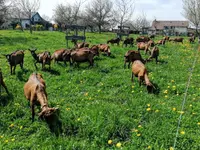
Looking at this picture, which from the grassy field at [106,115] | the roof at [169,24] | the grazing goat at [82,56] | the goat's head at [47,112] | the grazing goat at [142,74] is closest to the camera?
the grassy field at [106,115]

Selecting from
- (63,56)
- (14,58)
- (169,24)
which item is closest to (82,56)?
(63,56)

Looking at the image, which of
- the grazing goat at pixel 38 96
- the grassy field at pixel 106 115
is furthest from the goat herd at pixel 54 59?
the grassy field at pixel 106 115

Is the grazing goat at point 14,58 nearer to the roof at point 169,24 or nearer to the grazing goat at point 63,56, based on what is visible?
the grazing goat at point 63,56

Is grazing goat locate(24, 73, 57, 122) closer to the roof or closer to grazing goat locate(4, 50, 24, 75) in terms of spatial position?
grazing goat locate(4, 50, 24, 75)

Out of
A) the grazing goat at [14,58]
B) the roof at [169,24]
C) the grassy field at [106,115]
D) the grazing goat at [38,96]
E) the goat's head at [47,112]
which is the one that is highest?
the roof at [169,24]

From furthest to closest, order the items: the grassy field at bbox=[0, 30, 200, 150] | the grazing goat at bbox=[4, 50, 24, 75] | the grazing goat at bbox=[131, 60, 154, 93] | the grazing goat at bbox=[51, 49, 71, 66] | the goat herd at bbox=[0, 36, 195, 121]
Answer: the grazing goat at bbox=[51, 49, 71, 66], the grazing goat at bbox=[4, 50, 24, 75], the grazing goat at bbox=[131, 60, 154, 93], the goat herd at bbox=[0, 36, 195, 121], the grassy field at bbox=[0, 30, 200, 150]

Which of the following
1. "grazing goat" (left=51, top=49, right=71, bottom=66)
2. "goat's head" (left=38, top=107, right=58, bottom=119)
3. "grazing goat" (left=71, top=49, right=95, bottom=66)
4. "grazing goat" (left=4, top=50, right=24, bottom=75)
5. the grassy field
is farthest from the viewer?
"grazing goat" (left=51, top=49, right=71, bottom=66)

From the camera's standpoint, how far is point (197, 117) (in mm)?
6188

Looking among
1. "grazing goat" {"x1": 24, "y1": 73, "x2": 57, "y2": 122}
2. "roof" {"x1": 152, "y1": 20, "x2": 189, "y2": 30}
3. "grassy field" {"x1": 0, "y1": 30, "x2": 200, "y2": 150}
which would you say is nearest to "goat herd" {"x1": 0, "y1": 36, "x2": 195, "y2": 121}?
"grazing goat" {"x1": 24, "y1": 73, "x2": 57, "y2": 122}

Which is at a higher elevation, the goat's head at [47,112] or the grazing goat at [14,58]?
the grazing goat at [14,58]

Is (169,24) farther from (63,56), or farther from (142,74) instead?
(142,74)

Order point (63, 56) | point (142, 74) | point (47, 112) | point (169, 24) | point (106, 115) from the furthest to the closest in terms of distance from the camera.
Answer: point (169, 24)
point (63, 56)
point (142, 74)
point (106, 115)
point (47, 112)

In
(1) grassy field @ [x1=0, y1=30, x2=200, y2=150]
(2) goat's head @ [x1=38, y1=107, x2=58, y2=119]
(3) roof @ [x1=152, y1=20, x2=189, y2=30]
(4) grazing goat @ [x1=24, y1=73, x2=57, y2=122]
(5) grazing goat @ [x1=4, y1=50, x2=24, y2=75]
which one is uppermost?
(3) roof @ [x1=152, y1=20, x2=189, y2=30]

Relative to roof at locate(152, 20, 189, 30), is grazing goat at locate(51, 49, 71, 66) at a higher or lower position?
lower
